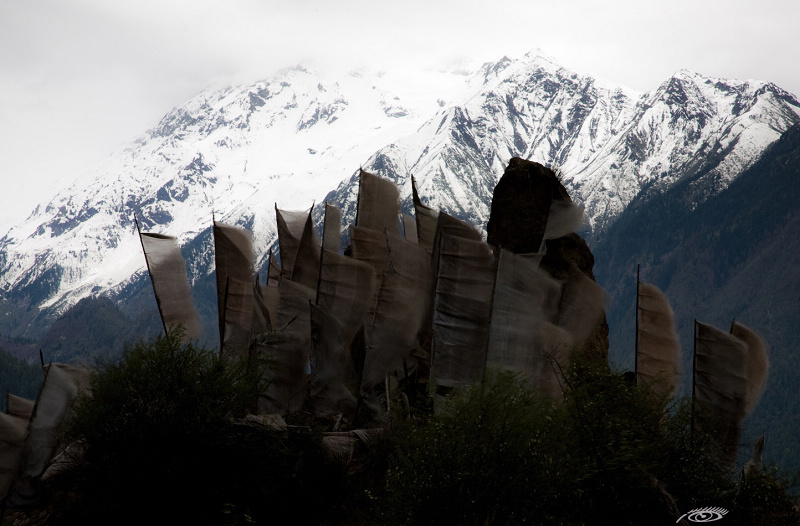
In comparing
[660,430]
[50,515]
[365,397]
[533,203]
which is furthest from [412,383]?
[50,515]

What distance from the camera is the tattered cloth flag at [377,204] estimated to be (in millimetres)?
33344

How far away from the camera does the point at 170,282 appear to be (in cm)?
3064

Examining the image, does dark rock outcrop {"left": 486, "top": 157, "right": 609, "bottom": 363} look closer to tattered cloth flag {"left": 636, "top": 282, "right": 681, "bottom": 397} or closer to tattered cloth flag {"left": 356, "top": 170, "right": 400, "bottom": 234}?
tattered cloth flag {"left": 636, "top": 282, "right": 681, "bottom": 397}

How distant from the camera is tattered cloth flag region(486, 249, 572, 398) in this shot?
78.1 ft

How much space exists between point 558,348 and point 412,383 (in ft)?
19.5

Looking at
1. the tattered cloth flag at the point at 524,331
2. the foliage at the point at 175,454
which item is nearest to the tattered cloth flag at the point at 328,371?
the tattered cloth flag at the point at 524,331

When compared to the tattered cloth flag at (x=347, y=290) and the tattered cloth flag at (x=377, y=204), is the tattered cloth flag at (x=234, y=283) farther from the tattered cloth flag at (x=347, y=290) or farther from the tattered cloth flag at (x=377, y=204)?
the tattered cloth flag at (x=377, y=204)

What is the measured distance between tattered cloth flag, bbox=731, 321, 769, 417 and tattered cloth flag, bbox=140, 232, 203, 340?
19027 millimetres

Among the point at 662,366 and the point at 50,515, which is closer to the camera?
the point at 50,515

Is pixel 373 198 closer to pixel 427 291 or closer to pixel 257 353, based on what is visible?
pixel 427 291

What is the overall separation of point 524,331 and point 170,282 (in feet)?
45.6

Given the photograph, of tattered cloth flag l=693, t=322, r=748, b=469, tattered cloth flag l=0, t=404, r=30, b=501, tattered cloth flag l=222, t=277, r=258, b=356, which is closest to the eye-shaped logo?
tattered cloth flag l=693, t=322, r=748, b=469

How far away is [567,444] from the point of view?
669 inches

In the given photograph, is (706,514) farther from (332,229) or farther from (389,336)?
(332,229)
